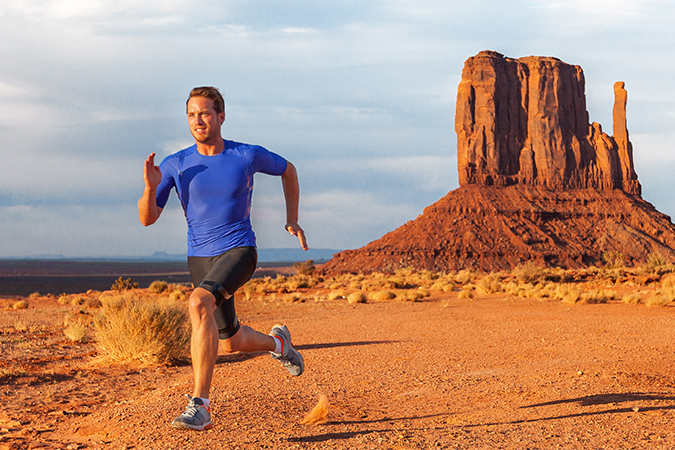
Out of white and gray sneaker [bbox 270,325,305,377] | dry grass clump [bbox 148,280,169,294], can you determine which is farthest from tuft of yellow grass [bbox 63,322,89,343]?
dry grass clump [bbox 148,280,169,294]

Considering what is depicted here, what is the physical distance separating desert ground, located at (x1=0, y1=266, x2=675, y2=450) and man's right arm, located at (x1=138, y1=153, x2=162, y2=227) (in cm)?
162

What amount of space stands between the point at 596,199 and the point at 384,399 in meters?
76.8

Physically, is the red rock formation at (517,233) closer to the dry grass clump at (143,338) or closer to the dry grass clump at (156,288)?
the dry grass clump at (156,288)

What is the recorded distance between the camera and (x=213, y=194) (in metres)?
4.95

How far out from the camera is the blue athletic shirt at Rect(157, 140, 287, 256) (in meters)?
4.96

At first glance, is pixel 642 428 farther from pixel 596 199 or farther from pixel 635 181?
pixel 635 181

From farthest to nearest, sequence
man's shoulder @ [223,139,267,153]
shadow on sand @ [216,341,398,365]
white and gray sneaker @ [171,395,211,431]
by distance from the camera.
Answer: shadow on sand @ [216,341,398,365], man's shoulder @ [223,139,267,153], white and gray sneaker @ [171,395,211,431]

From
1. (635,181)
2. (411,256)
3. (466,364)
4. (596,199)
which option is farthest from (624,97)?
(466,364)

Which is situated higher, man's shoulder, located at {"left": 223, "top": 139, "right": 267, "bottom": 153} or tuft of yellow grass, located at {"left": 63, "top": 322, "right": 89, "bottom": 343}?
man's shoulder, located at {"left": 223, "top": 139, "right": 267, "bottom": 153}

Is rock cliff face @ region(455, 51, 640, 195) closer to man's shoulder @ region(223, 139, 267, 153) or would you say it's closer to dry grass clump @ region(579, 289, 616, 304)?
dry grass clump @ region(579, 289, 616, 304)

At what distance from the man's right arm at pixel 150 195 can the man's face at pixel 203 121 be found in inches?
16.4

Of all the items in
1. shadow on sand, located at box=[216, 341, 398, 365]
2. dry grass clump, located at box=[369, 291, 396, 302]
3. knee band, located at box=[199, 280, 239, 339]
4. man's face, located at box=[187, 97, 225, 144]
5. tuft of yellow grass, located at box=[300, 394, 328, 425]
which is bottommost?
dry grass clump, located at box=[369, 291, 396, 302]

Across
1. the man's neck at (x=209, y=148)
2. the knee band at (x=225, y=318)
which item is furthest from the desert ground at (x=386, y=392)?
the man's neck at (x=209, y=148)

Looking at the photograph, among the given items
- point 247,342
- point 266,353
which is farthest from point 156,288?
point 247,342
